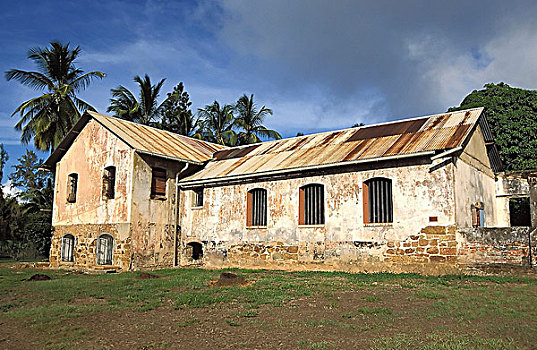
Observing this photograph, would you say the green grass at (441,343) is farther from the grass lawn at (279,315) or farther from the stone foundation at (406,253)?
the stone foundation at (406,253)

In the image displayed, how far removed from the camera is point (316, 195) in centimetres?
1656

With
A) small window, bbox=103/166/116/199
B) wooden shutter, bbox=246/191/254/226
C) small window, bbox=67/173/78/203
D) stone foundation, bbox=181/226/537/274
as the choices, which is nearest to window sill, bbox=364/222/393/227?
stone foundation, bbox=181/226/537/274

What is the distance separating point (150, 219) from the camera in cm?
1898

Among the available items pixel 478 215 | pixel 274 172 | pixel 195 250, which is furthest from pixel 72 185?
pixel 478 215

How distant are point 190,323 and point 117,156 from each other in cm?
1316

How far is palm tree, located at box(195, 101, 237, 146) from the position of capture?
37.3 m

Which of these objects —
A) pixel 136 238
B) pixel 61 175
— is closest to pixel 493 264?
pixel 136 238

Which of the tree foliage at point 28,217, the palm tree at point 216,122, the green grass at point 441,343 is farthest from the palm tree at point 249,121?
the green grass at point 441,343

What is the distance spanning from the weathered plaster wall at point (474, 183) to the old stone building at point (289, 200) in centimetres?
7

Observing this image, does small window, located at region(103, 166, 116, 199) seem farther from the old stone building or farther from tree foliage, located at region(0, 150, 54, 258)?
tree foliage, located at region(0, 150, 54, 258)

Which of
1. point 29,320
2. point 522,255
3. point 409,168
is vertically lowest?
point 29,320

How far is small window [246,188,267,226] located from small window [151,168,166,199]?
397cm

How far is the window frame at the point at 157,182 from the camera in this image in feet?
63.4

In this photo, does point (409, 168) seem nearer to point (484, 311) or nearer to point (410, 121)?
point (410, 121)
